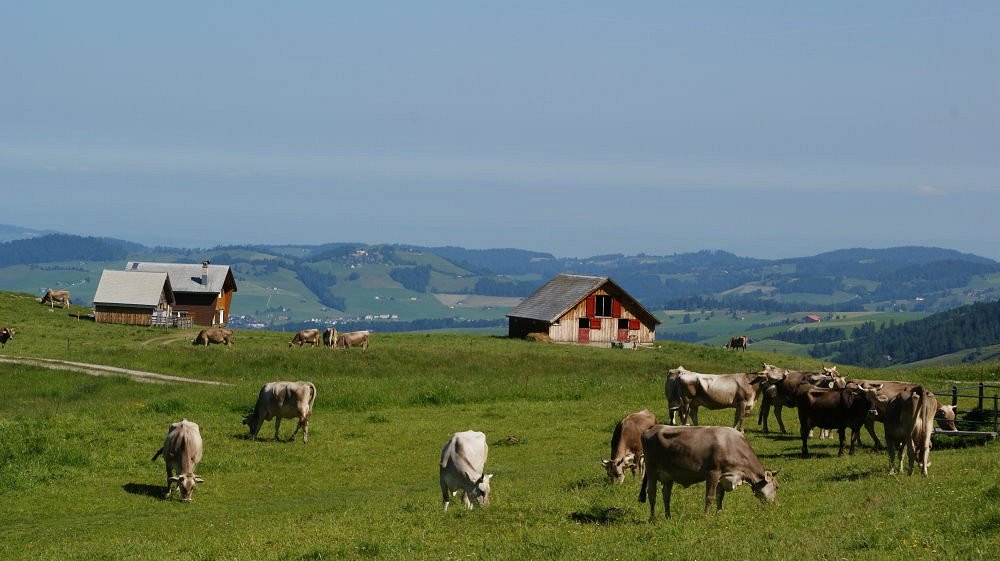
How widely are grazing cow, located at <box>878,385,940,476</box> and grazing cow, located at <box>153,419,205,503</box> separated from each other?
18.4 metres

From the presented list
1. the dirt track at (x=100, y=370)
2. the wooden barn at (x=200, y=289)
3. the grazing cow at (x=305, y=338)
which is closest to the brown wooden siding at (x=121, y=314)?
the wooden barn at (x=200, y=289)

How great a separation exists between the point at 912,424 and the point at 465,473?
10.5 metres

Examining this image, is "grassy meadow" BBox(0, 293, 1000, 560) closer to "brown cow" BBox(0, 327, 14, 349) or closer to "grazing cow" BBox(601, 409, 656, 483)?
"grazing cow" BBox(601, 409, 656, 483)

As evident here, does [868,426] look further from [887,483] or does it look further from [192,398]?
[192,398]

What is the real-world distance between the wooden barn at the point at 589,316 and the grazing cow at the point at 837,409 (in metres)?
52.7

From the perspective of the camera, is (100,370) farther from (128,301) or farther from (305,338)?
(128,301)

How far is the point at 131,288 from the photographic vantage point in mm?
86375

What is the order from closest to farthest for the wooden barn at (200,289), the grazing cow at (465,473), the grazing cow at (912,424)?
the grazing cow at (465,473)
the grazing cow at (912,424)
the wooden barn at (200,289)

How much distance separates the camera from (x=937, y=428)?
32.0 meters

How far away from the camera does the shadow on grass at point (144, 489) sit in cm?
2930

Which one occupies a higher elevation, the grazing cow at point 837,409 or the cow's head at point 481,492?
the grazing cow at point 837,409

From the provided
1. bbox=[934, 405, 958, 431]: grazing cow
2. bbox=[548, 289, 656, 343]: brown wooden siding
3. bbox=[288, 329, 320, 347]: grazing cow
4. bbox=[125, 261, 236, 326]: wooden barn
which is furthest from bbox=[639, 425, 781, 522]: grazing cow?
bbox=[125, 261, 236, 326]: wooden barn

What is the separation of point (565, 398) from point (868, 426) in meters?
21.1

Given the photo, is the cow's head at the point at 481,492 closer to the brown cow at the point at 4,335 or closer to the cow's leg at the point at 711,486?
the cow's leg at the point at 711,486
